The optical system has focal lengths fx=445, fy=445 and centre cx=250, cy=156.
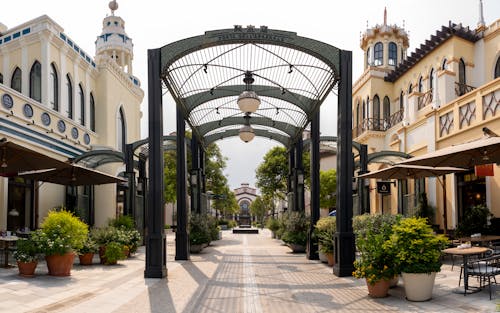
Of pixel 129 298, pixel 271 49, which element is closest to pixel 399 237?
pixel 129 298

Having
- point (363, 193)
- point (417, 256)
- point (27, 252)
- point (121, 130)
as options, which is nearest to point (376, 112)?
point (363, 193)

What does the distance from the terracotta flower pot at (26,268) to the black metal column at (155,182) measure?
234 cm

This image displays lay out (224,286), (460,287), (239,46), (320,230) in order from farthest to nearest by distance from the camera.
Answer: (320,230) < (239,46) < (224,286) < (460,287)

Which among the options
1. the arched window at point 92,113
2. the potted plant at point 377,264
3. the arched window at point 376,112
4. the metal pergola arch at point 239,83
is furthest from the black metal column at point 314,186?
the arched window at point 92,113

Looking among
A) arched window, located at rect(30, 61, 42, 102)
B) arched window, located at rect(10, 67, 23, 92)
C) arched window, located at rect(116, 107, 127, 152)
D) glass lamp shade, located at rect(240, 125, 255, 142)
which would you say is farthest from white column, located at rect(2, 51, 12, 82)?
glass lamp shade, located at rect(240, 125, 255, 142)

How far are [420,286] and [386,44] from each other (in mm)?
26039

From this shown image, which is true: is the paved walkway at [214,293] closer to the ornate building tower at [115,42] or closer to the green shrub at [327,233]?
the green shrub at [327,233]

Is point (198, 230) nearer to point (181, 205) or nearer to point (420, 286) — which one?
point (181, 205)

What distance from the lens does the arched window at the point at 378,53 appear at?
3044cm

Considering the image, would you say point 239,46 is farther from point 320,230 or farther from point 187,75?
point 320,230

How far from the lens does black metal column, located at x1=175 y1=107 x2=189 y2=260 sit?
13.5 meters

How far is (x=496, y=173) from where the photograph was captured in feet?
48.8

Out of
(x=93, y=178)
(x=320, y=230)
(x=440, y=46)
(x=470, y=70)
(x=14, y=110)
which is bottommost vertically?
(x=320, y=230)

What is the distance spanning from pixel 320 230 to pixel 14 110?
1137cm
